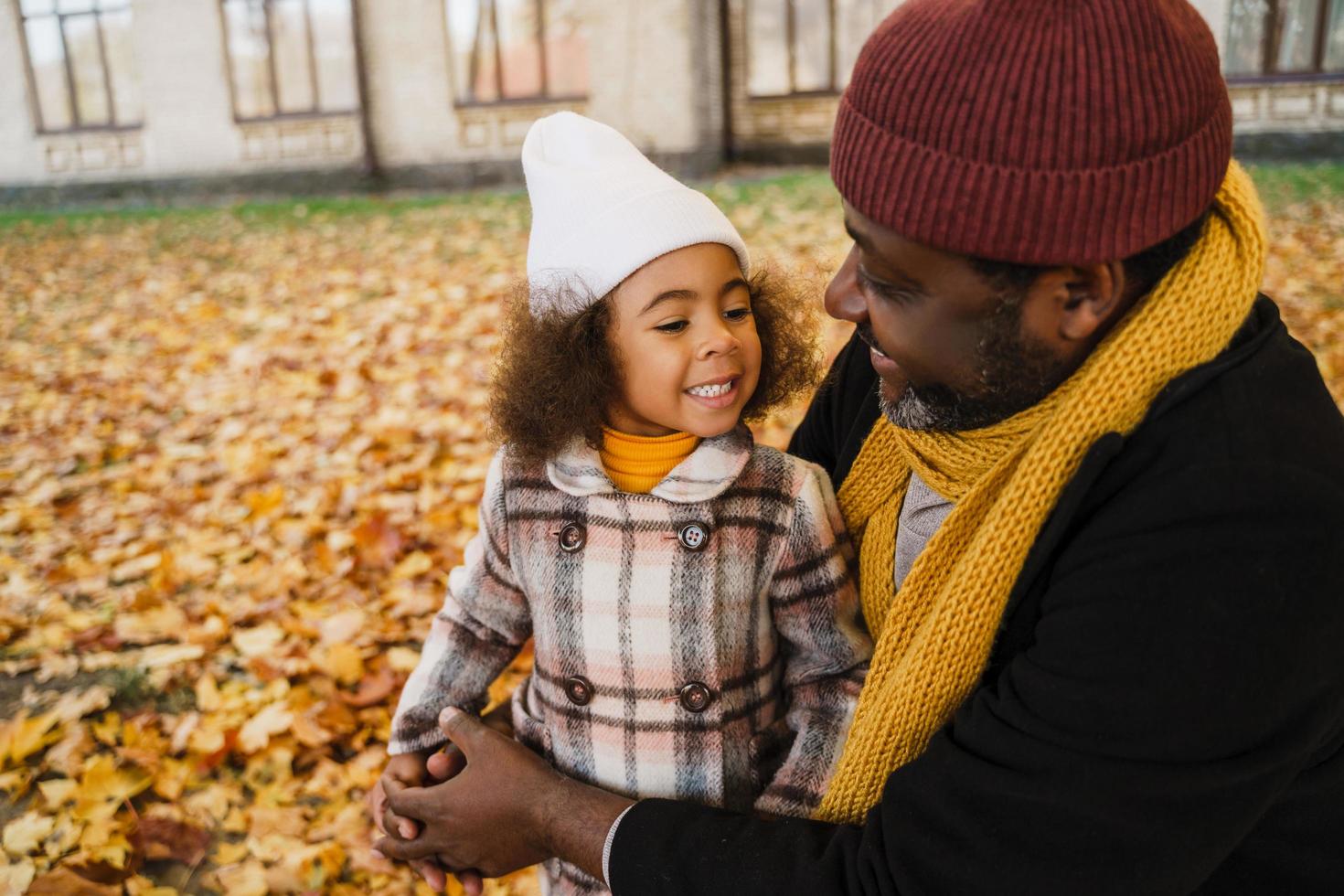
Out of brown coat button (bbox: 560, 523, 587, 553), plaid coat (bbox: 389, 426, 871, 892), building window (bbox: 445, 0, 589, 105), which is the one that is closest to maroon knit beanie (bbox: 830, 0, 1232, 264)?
plaid coat (bbox: 389, 426, 871, 892)

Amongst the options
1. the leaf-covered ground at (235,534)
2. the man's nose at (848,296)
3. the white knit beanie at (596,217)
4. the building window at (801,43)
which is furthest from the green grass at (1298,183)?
the man's nose at (848,296)

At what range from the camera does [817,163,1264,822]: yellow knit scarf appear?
4.22 feet

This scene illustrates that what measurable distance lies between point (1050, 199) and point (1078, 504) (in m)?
0.36

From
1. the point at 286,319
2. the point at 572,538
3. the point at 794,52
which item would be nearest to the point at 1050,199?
the point at 572,538

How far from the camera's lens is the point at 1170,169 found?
1225mm

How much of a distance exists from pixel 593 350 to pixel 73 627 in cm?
290

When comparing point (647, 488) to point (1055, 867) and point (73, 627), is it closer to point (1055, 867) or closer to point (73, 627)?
point (1055, 867)

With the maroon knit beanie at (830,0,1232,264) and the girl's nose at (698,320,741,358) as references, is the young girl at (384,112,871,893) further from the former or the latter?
the maroon knit beanie at (830,0,1232,264)

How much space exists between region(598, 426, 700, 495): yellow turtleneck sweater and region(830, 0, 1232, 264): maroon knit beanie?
1.96 ft

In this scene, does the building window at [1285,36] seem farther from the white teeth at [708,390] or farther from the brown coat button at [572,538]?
the brown coat button at [572,538]

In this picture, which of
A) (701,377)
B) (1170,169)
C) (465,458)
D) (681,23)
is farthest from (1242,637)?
(681,23)

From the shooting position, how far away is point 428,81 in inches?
580

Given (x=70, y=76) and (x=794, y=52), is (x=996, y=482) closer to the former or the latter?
(x=794, y=52)

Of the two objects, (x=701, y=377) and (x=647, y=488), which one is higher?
(x=701, y=377)
